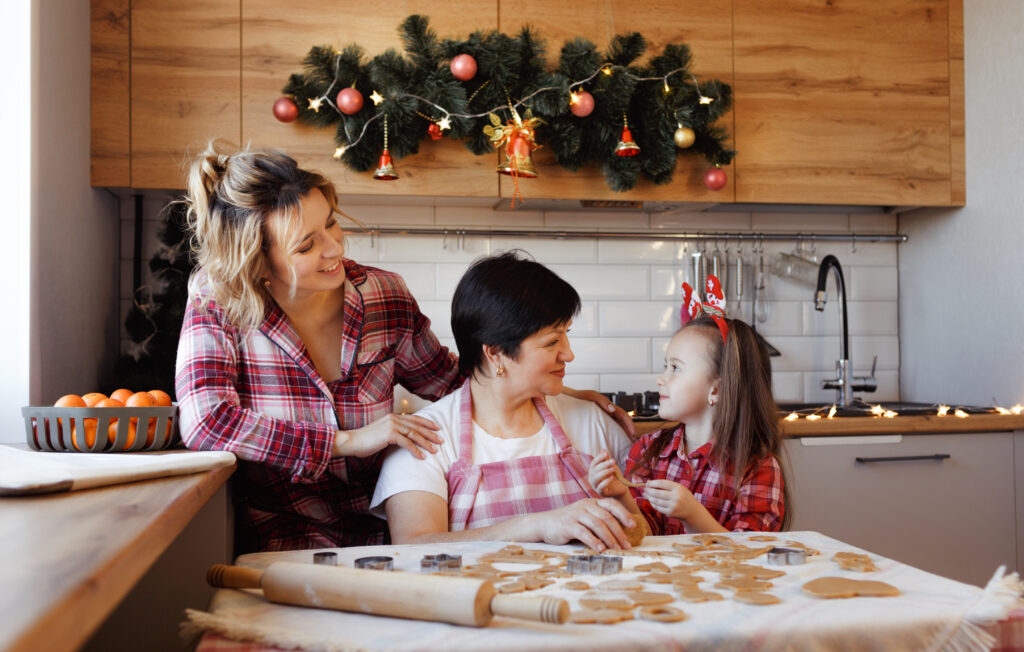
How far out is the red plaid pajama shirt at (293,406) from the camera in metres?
1.48

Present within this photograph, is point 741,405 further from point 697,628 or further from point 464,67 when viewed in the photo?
point 464,67

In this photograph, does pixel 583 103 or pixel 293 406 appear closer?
pixel 293 406

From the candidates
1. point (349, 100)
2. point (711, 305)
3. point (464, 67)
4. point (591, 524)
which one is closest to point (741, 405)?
point (711, 305)

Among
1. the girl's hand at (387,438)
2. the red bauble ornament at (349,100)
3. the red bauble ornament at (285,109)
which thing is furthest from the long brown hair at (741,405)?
A: the red bauble ornament at (285,109)

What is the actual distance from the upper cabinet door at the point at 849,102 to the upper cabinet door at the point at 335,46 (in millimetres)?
881

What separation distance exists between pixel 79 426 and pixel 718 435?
44.9 inches

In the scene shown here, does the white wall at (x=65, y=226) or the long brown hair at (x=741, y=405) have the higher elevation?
the white wall at (x=65, y=226)

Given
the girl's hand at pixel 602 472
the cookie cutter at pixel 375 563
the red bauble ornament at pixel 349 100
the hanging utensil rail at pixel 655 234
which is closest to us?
the cookie cutter at pixel 375 563

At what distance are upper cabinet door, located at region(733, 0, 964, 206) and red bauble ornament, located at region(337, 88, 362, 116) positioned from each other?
3.89 feet

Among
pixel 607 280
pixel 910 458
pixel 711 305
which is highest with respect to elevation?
pixel 607 280

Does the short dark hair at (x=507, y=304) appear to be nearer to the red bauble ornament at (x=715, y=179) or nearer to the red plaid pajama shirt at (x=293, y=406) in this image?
the red plaid pajama shirt at (x=293, y=406)

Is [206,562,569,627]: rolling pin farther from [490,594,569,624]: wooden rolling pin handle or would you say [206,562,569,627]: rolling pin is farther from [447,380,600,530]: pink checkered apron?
[447,380,600,530]: pink checkered apron

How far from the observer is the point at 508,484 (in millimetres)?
1539

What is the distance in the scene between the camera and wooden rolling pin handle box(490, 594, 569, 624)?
77 centimetres
